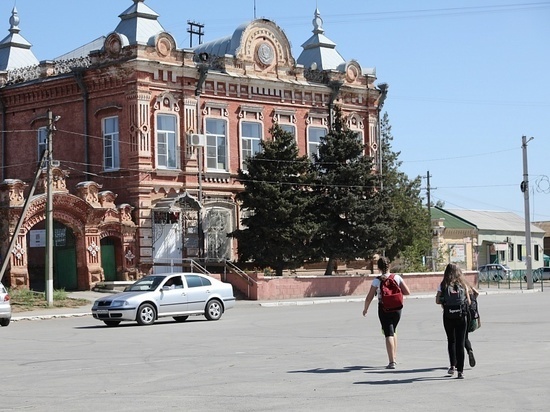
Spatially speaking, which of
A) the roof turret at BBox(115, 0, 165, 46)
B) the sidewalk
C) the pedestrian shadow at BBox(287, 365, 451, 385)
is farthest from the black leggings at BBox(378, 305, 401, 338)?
the roof turret at BBox(115, 0, 165, 46)

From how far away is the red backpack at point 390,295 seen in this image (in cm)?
1620

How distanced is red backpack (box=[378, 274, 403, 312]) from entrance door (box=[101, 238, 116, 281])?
3209cm

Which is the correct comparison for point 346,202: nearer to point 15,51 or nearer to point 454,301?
point 15,51

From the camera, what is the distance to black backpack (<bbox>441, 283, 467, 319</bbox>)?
14.8 m

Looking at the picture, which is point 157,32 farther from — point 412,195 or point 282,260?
point 412,195

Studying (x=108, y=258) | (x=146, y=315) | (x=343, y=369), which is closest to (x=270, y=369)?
(x=343, y=369)

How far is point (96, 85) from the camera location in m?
48.6

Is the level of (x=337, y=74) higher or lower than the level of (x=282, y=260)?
higher

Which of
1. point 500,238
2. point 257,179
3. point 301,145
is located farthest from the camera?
point 500,238

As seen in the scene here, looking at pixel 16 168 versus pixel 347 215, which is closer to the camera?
pixel 347 215

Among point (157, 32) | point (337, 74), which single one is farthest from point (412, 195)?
point (157, 32)

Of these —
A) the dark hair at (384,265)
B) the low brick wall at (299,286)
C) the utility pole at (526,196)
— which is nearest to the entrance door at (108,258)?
the low brick wall at (299,286)

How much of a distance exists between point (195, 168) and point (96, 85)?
19.9ft

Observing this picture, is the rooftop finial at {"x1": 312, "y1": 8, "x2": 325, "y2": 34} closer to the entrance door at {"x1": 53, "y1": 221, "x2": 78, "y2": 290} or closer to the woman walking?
the entrance door at {"x1": 53, "y1": 221, "x2": 78, "y2": 290}
